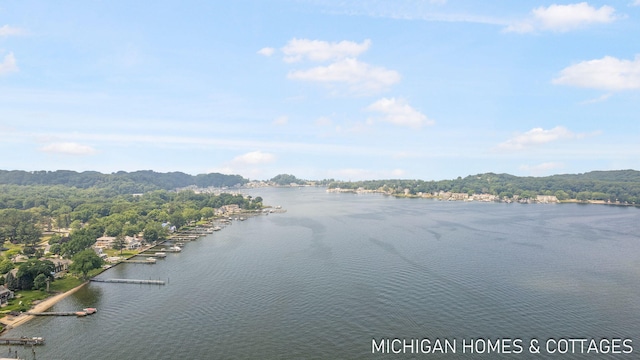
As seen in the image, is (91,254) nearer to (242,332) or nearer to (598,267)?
(242,332)

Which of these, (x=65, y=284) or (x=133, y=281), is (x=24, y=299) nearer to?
(x=65, y=284)

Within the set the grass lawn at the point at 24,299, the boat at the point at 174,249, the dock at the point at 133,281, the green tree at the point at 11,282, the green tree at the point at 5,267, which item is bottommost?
the dock at the point at 133,281

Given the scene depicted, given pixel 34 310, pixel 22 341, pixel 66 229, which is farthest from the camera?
pixel 66 229

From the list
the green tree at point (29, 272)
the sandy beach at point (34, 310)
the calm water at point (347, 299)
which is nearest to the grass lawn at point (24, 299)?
the sandy beach at point (34, 310)

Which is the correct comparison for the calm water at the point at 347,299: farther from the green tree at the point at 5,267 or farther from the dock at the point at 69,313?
the green tree at the point at 5,267

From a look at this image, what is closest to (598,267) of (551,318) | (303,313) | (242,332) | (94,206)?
(551,318)

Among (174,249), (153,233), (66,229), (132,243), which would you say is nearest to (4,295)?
(132,243)
